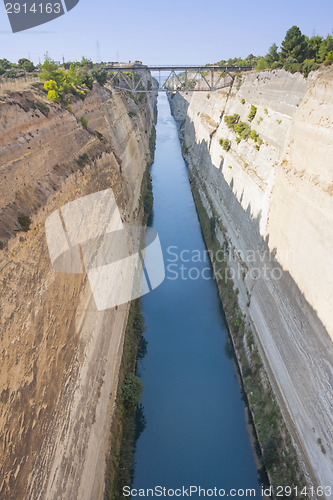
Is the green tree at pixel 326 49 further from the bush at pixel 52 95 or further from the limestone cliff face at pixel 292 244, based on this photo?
the bush at pixel 52 95

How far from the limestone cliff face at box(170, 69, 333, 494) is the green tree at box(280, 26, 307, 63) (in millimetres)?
1229

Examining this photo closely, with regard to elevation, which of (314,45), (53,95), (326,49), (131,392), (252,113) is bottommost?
(131,392)

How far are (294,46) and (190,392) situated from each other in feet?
52.9

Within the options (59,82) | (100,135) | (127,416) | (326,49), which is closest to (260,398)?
(127,416)

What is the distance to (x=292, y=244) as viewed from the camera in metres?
10.6

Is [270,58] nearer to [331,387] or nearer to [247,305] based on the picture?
[247,305]

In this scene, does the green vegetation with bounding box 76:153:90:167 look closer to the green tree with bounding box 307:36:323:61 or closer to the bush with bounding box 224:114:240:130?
the green tree with bounding box 307:36:323:61

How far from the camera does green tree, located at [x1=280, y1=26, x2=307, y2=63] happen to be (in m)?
16.1

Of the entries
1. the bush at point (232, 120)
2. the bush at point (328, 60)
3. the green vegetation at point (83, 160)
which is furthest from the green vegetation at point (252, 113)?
the green vegetation at point (83, 160)

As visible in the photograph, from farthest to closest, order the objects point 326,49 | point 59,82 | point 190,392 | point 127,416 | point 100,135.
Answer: point 100,135 < point 59,82 < point 326,49 < point 190,392 < point 127,416

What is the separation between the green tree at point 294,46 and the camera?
16062mm

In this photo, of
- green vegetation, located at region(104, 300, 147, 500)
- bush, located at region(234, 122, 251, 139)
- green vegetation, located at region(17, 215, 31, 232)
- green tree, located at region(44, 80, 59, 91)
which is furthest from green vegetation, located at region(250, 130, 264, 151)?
green vegetation, located at region(17, 215, 31, 232)

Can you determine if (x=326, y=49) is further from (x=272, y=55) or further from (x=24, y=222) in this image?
(x=24, y=222)

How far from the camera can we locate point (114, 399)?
10406 mm
